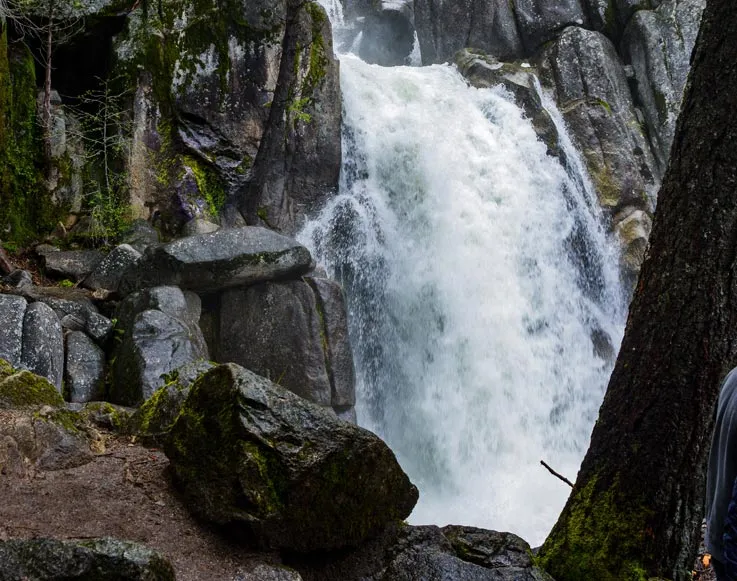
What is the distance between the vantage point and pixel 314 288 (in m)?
10.8

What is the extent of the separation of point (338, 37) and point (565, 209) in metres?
10.6

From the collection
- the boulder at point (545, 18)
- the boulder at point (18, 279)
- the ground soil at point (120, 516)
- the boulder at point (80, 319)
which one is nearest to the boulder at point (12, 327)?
the boulder at point (80, 319)

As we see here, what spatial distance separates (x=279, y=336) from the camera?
10.3m

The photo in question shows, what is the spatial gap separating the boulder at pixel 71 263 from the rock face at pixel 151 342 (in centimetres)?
177

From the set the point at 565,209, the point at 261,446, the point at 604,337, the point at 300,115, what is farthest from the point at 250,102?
the point at 261,446

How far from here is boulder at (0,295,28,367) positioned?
786 centimetres

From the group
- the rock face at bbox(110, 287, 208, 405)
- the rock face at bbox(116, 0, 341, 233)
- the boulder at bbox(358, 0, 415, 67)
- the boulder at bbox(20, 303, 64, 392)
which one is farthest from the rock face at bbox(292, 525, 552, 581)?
the boulder at bbox(358, 0, 415, 67)

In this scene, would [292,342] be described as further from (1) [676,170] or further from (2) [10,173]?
(1) [676,170]

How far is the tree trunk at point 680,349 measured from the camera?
12.6ft

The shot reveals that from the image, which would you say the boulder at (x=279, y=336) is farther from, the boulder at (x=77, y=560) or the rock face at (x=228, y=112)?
the boulder at (x=77, y=560)

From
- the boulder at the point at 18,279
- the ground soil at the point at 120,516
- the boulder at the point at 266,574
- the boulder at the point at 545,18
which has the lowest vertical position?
the boulder at the point at 266,574

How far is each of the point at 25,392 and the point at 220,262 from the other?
16.6 ft

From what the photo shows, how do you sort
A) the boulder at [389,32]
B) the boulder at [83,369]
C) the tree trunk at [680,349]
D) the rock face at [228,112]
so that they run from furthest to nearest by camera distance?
the boulder at [389,32]
the rock face at [228,112]
the boulder at [83,369]
the tree trunk at [680,349]

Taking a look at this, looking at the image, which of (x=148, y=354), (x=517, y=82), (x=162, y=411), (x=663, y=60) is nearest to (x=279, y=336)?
(x=148, y=354)
